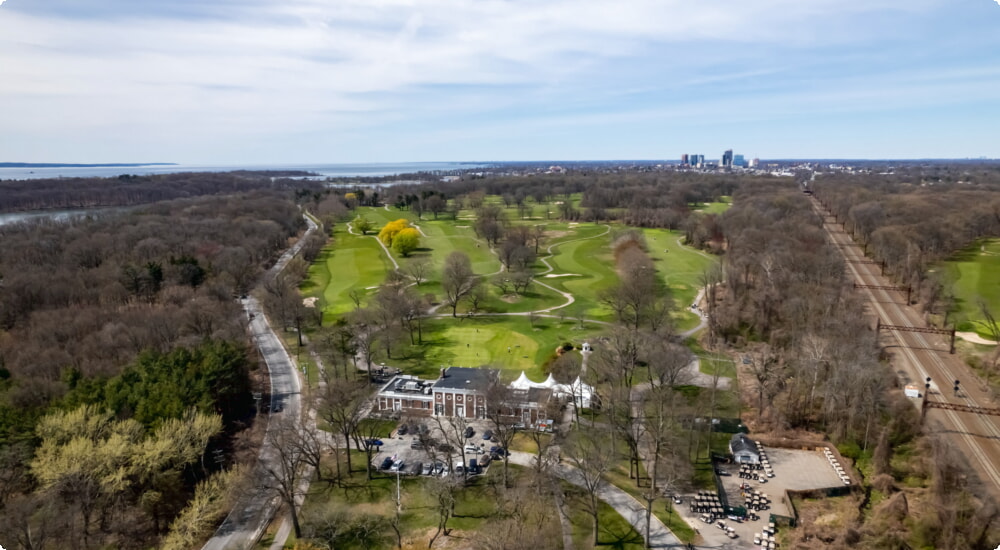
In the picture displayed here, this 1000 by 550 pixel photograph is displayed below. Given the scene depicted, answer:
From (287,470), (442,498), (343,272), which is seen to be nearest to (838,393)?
(442,498)

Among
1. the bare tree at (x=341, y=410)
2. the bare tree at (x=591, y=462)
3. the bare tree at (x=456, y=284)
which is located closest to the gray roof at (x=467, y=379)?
the bare tree at (x=341, y=410)

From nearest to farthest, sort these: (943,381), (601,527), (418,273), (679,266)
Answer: (601,527), (943,381), (418,273), (679,266)

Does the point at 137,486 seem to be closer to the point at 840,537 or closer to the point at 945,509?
the point at 840,537

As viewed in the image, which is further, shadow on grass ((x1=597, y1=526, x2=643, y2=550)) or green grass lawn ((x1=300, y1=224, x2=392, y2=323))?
green grass lawn ((x1=300, y1=224, x2=392, y2=323))

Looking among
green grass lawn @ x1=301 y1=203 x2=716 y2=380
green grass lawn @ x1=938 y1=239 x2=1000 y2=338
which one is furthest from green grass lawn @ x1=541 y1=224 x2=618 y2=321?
green grass lawn @ x1=938 y1=239 x2=1000 y2=338

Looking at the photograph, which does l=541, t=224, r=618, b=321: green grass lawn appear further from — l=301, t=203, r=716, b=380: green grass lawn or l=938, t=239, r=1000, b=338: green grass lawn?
l=938, t=239, r=1000, b=338: green grass lawn

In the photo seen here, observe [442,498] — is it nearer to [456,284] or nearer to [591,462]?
[591,462]
